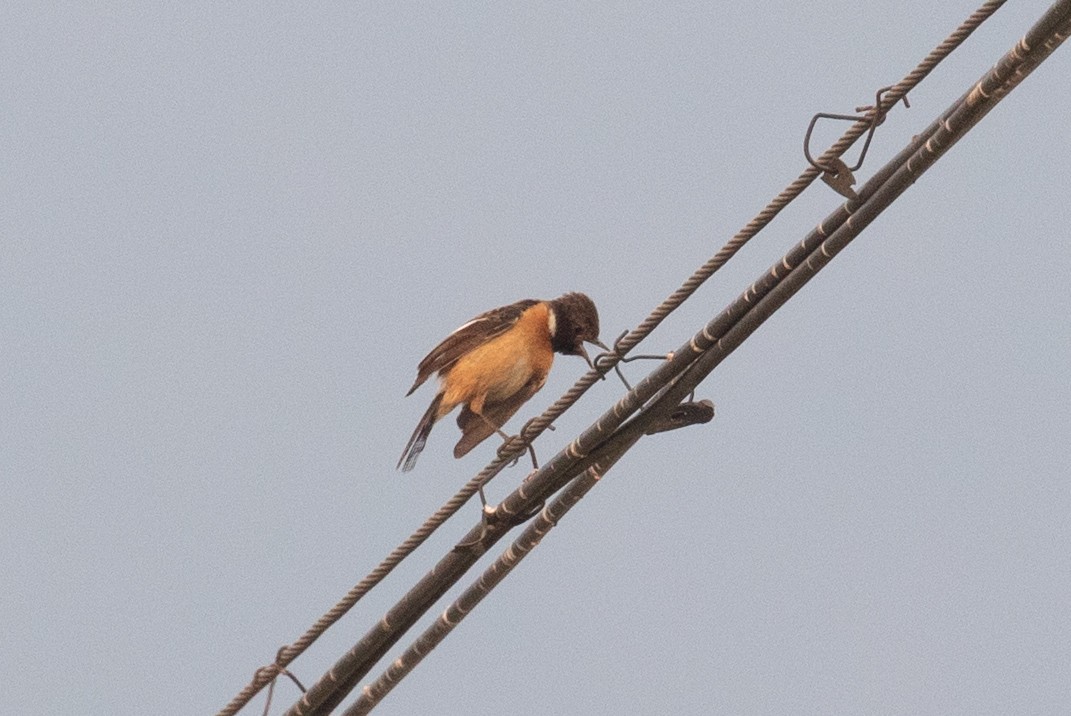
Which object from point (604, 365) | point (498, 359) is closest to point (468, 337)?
point (498, 359)

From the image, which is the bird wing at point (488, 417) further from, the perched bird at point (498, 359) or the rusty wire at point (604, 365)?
the rusty wire at point (604, 365)

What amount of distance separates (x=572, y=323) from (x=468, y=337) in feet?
2.05

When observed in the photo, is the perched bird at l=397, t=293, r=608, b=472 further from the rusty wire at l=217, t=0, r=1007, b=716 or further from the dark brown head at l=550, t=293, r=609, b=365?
the rusty wire at l=217, t=0, r=1007, b=716

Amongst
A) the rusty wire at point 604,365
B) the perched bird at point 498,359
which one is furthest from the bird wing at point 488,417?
the rusty wire at point 604,365

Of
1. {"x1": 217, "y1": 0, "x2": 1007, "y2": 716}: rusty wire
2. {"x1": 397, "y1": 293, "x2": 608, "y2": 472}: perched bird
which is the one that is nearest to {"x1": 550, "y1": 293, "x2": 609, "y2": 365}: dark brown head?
{"x1": 397, "y1": 293, "x2": 608, "y2": 472}: perched bird

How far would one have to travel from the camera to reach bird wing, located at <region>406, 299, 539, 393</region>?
10.6m

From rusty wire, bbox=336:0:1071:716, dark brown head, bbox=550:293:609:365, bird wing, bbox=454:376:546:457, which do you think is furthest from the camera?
dark brown head, bbox=550:293:609:365

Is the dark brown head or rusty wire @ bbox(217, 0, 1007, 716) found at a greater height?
the dark brown head

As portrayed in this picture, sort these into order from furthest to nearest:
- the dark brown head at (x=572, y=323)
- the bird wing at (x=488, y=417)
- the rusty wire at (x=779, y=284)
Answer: the dark brown head at (x=572, y=323)
the bird wing at (x=488, y=417)
the rusty wire at (x=779, y=284)

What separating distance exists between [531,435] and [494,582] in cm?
58

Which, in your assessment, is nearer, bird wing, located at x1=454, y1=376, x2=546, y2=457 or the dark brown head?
bird wing, located at x1=454, y1=376, x2=546, y2=457

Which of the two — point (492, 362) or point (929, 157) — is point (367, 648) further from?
point (492, 362)

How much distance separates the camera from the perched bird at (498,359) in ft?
34.1

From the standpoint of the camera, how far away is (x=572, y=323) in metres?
10.6
